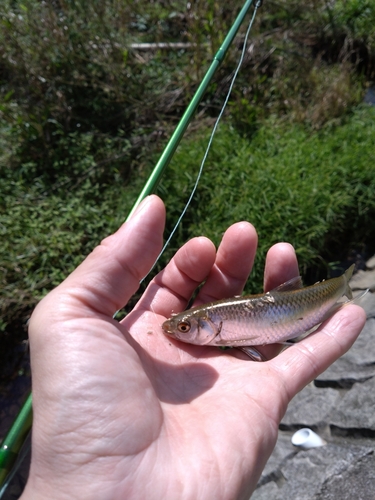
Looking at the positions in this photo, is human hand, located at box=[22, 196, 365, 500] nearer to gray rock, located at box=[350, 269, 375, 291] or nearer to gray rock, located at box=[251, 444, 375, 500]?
gray rock, located at box=[251, 444, 375, 500]

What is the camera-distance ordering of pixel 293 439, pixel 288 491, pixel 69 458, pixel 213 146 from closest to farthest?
pixel 69 458 → pixel 288 491 → pixel 293 439 → pixel 213 146

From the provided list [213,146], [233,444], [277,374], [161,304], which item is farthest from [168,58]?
[233,444]

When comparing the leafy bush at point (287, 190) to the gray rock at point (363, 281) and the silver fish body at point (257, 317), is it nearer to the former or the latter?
the gray rock at point (363, 281)

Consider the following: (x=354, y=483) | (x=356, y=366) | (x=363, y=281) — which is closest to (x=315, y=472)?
(x=354, y=483)

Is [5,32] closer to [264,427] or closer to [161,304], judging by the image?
[161,304]

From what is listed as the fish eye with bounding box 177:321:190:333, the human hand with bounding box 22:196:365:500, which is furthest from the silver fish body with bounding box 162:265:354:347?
the human hand with bounding box 22:196:365:500

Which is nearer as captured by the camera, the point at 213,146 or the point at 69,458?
the point at 69,458

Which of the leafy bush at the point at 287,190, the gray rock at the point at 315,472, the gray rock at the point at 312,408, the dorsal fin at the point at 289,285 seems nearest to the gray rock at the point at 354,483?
the gray rock at the point at 315,472
